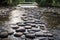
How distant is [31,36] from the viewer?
88.9 inches

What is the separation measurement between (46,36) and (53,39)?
0.18 m

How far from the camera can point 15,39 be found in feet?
7.19

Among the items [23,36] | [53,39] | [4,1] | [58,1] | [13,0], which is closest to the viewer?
[53,39]

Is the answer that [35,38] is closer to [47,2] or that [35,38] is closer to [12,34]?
[12,34]

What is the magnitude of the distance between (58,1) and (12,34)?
7.33 metres

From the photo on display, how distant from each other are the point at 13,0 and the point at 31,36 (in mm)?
9904

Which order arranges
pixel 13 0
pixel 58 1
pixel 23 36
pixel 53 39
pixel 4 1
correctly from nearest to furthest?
pixel 53 39, pixel 23 36, pixel 58 1, pixel 4 1, pixel 13 0

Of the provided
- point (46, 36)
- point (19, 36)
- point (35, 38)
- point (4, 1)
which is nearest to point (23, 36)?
point (19, 36)

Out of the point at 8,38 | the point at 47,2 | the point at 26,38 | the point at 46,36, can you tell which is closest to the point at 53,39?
the point at 46,36

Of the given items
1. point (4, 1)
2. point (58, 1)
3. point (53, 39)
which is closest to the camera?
point (53, 39)

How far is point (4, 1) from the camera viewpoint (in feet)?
34.3

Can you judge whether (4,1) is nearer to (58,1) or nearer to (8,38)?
(58,1)

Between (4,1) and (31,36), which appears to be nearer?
(31,36)

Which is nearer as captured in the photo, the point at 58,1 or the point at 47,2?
the point at 58,1
